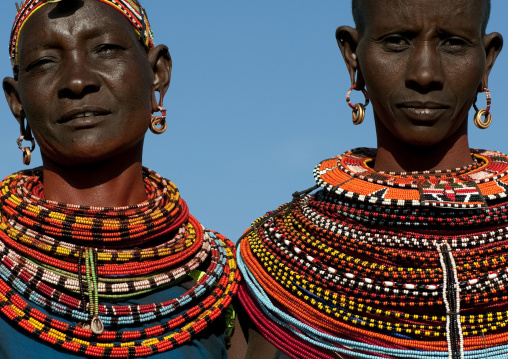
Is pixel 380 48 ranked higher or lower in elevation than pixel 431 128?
higher

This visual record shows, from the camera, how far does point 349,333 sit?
5855 mm

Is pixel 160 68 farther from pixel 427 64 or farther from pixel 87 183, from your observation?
pixel 427 64

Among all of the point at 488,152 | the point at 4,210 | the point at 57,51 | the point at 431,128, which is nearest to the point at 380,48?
the point at 431,128

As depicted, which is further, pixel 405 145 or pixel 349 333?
pixel 405 145

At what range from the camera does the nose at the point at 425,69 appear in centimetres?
598


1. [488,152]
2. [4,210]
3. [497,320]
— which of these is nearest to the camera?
[497,320]

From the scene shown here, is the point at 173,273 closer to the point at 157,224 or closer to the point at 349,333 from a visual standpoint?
the point at 157,224

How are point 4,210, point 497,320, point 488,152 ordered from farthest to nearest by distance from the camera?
point 488,152
point 4,210
point 497,320

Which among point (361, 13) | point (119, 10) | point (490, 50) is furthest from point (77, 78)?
point (490, 50)

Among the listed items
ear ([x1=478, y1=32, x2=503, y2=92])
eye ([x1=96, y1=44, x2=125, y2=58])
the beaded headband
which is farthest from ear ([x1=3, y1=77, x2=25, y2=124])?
ear ([x1=478, y1=32, x2=503, y2=92])

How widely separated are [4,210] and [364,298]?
2.09 meters

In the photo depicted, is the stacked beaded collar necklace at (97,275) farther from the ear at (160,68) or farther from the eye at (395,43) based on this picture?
the eye at (395,43)

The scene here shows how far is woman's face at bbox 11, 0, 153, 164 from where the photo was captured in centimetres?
614

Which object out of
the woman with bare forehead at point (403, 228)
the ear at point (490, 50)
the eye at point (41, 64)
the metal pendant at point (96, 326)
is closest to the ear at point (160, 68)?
the eye at point (41, 64)
